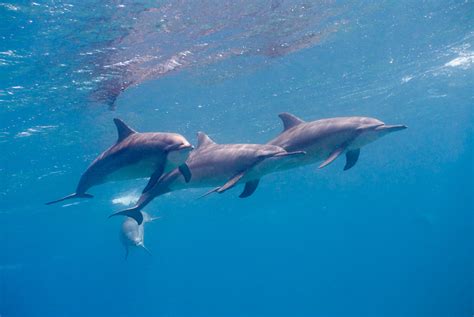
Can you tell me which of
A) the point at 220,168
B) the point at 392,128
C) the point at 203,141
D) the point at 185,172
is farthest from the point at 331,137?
the point at 185,172

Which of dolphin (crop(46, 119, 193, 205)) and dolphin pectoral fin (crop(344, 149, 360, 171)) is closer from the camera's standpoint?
dolphin (crop(46, 119, 193, 205))

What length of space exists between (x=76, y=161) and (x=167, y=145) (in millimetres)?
18366

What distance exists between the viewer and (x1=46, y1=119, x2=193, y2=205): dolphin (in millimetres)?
7844

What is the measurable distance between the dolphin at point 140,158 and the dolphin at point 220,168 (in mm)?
352

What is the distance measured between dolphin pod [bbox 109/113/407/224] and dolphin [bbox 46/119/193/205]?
43cm

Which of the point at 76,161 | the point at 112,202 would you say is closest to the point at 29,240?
the point at 112,202

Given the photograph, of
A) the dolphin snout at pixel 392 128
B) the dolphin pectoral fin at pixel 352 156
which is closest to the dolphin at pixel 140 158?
the dolphin pectoral fin at pixel 352 156

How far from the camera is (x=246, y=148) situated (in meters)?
8.70

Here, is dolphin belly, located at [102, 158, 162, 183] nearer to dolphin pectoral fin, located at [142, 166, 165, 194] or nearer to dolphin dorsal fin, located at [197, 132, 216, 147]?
dolphin pectoral fin, located at [142, 166, 165, 194]

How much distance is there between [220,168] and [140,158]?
1752 mm

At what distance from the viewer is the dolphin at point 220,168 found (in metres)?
8.34

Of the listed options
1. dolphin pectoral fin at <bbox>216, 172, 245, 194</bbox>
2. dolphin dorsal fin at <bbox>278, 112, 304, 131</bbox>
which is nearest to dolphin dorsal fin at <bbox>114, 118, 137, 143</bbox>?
dolphin pectoral fin at <bbox>216, 172, 245, 194</bbox>

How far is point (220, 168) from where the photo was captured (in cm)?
884

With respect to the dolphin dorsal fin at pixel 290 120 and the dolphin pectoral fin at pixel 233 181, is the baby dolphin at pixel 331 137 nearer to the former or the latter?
the dolphin dorsal fin at pixel 290 120
